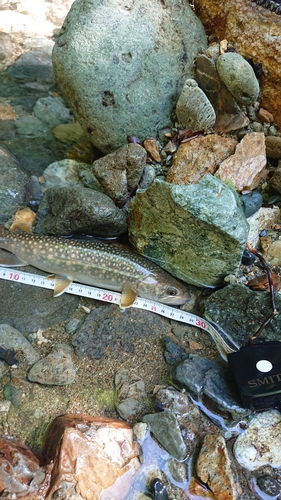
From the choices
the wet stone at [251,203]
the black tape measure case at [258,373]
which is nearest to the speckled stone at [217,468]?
the black tape measure case at [258,373]

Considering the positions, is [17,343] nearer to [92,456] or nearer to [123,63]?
[92,456]

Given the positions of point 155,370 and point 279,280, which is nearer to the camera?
point 155,370

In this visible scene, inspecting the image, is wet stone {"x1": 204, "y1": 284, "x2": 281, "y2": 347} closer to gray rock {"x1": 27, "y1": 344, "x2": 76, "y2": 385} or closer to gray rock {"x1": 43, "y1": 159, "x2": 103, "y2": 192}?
gray rock {"x1": 27, "y1": 344, "x2": 76, "y2": 385}

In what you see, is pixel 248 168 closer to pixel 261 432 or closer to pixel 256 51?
pixel 256 51

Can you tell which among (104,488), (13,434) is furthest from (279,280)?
(13,434)

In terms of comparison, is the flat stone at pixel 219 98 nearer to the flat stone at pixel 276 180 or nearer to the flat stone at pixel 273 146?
the flat stone at pixel 273 146

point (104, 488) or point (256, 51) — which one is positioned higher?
point (256, 51)
